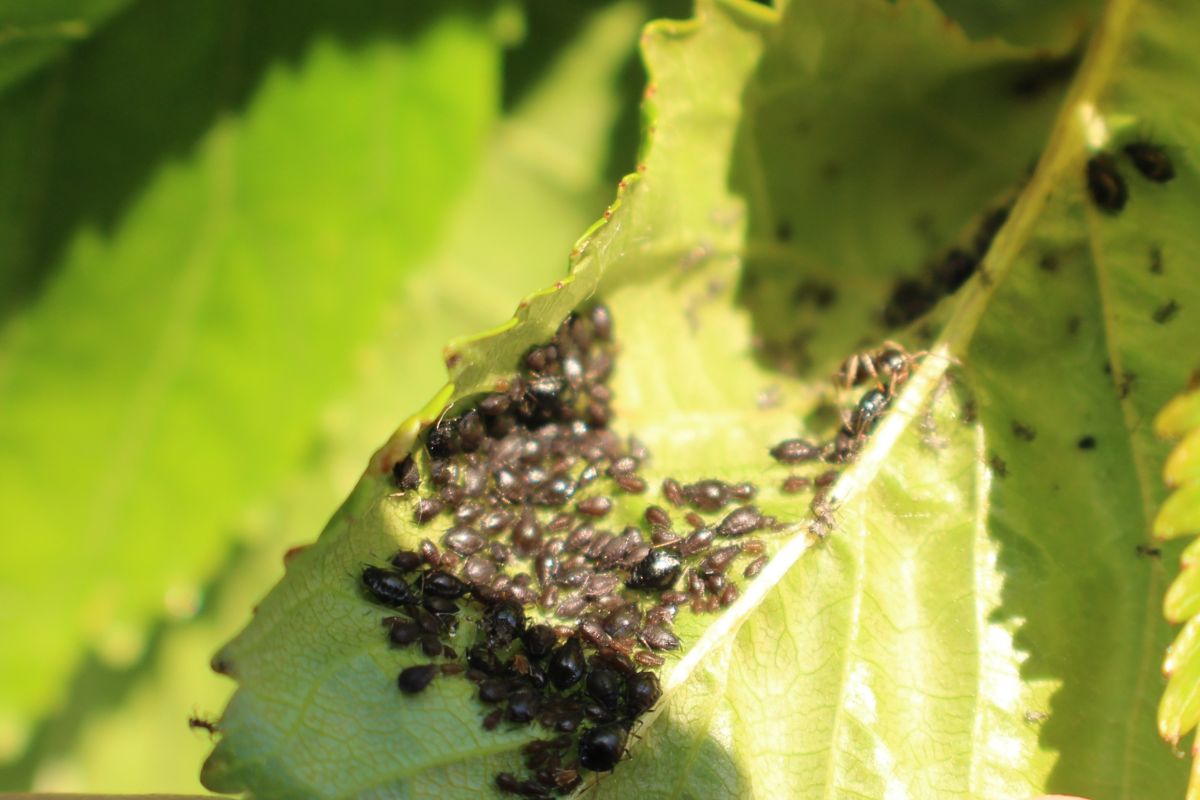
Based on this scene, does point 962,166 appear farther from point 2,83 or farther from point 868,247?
point 2,83

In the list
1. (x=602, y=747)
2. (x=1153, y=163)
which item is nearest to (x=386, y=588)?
(x=602, y=747)

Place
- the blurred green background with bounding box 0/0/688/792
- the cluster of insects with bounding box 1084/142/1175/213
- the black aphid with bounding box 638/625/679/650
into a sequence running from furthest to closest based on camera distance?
the blurred green background with bounding box 0/0/688/792 → the cluster of insects with bounding box 1084/142/1175/213 → the black aphid with bounding box 638/625/679/650

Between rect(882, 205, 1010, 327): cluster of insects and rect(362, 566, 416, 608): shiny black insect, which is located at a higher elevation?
rect(882, 205, 1010, 327): cluster of insects

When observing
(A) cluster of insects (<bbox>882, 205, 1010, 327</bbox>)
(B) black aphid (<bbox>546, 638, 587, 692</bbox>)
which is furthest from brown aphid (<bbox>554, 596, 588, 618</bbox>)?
(A) cluster of insects (<bbox>882, 205, 1010, 327</bbox>)

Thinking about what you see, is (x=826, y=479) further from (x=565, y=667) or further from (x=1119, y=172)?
(x=1119, y=172)

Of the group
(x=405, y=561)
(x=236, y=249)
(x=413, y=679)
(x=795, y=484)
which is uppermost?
(x=236, y=249)

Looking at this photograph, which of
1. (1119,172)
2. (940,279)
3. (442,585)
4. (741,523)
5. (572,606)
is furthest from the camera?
(940,279)

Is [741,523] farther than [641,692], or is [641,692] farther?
[741,523]

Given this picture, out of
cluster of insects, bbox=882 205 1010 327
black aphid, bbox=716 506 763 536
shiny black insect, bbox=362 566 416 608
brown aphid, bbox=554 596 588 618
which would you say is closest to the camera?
shiny black insect, bbox=362 566 416 608

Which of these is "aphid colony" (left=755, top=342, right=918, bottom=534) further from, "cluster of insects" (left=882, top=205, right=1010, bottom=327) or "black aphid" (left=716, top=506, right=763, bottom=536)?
"cluster of insects" (left=882, top=205, right=1010, bottom=327)
